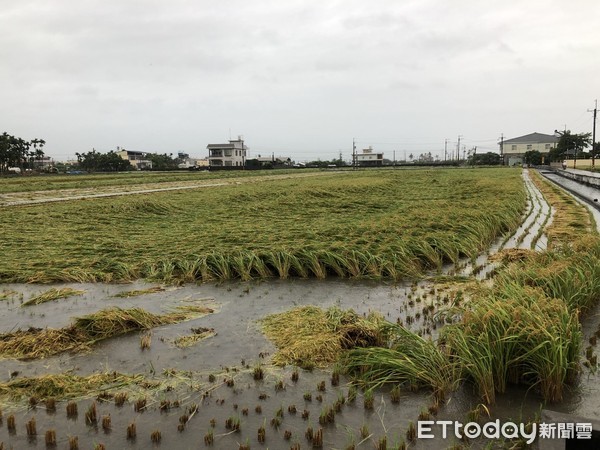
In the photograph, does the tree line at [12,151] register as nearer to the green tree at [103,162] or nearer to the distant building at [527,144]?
the green tree at [103,162]

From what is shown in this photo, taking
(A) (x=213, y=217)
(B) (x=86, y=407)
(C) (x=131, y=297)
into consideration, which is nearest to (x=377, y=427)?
(B) (x=86, y=407)

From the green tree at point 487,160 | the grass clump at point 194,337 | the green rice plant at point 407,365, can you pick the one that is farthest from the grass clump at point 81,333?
the green tree at point 487,160

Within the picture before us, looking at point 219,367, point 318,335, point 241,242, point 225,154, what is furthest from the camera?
point 225,154

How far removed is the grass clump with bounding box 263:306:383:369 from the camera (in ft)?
16.5

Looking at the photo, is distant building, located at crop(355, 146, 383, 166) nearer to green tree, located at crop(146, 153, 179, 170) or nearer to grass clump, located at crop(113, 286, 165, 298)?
green tree, located at crop(146, 153, 179, 170)

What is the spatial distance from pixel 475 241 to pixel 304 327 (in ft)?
21.6

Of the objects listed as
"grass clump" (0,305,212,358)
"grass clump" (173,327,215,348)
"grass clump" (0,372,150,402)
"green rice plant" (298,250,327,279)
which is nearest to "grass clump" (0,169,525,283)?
"green rice plant" (298,250,327,279)

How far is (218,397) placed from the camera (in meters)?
4.31

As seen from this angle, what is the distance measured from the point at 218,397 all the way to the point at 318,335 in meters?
1.59

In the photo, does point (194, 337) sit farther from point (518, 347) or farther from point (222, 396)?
point (518, 347)

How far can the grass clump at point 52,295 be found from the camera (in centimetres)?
711

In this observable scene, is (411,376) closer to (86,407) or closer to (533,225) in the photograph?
(86,407)

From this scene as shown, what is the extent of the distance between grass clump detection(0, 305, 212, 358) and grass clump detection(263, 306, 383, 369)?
1.52m

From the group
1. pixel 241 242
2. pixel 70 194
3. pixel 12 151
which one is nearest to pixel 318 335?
pixel 241 242
